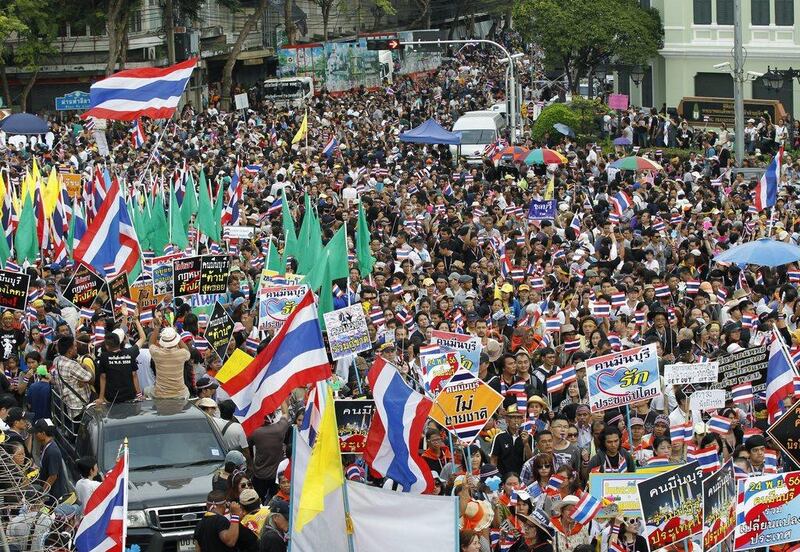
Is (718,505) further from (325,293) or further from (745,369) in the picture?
(325,293)

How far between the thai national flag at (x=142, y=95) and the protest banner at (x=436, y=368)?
10541 millimetres

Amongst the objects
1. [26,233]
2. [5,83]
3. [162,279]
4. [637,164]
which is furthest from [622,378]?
[5,83]

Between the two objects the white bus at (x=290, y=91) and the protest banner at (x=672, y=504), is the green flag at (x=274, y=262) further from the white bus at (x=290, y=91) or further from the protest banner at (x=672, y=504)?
the white bus at (x=290, y=91)

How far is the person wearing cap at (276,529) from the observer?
11047mm

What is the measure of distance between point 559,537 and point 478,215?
16.3 m

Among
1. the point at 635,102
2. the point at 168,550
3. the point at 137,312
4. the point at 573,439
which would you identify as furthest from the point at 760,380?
the point at 635,102

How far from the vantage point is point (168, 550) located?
13.2 meters

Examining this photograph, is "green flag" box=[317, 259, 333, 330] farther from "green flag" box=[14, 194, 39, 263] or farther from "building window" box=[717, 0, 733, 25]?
"building window" box=[717, 0, 733, 25]

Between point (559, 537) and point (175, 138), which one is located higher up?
point (175, 138)

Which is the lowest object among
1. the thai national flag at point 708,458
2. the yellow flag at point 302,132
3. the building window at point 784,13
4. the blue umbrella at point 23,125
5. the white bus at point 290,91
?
the thai national flag at point 708,458

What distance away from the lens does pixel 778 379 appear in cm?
1398

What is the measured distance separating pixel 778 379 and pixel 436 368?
10.6ft

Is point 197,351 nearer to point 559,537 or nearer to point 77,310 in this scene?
point 77,310

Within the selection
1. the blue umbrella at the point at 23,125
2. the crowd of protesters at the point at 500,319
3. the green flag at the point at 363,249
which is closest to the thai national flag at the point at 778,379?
the crowd of protesters at the point at 500,319
